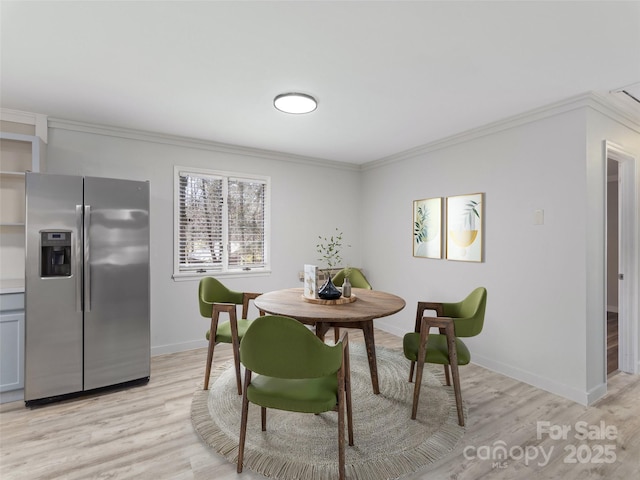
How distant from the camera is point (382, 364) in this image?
11.2ft

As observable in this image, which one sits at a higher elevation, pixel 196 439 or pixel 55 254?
pixel 55 254

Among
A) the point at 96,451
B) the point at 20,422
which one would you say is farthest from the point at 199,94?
the point at 20,422

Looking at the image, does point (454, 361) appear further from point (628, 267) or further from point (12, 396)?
point (12, 396)

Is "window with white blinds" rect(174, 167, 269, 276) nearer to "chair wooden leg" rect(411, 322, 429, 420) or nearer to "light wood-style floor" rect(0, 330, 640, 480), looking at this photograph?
"light wood-style floor" rect(0, 330, 640, 480)

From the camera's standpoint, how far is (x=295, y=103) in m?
2.75

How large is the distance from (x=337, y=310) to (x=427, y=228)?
218 cm

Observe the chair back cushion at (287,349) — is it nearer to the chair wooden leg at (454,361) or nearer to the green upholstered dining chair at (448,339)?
the green upholstered dining chair at (448,339)

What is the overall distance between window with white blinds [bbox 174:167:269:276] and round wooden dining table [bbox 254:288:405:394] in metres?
1.41

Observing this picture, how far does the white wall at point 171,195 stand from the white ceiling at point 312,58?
15.1 inches

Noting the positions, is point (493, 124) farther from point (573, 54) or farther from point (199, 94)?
point (199, 94)

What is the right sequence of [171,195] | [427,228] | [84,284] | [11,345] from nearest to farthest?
[11,345] < [84,284] < [171,195] < [427,228]

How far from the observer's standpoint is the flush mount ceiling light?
266 centimetres

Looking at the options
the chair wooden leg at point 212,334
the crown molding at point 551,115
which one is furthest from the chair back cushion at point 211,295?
the crown molding at point 551,115

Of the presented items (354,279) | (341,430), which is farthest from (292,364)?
(354,279)
